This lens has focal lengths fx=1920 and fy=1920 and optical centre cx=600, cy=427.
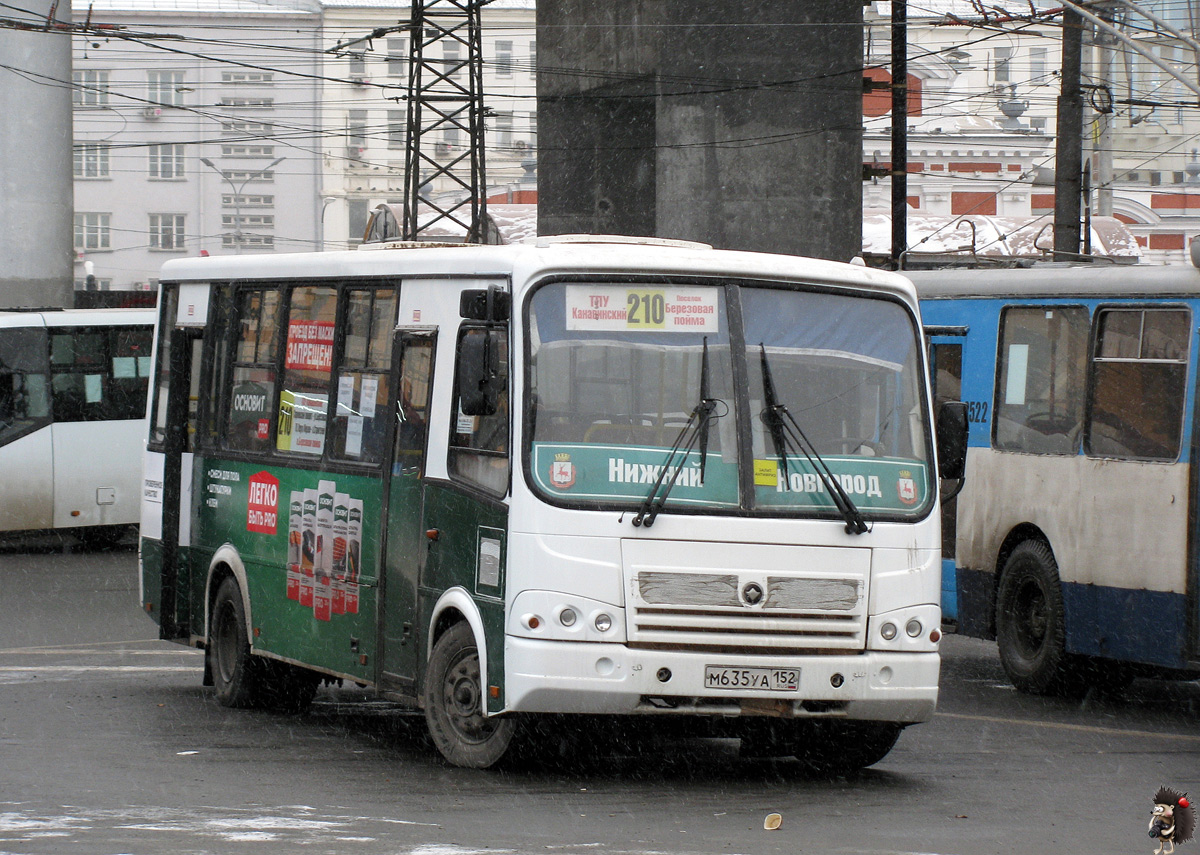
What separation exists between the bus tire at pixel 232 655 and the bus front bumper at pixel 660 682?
3.27 meters

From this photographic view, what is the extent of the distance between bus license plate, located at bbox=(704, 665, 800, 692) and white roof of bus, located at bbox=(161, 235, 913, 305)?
1759 mm

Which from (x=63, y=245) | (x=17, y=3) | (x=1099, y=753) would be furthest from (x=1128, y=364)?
(x=17, y=3)

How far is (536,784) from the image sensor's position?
27.3 ft

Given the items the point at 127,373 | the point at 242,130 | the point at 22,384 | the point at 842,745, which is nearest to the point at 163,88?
the point at 242,130

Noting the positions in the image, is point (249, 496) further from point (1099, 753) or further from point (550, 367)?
point (1099, 753)

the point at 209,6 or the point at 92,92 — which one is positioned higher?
the point at 209,6

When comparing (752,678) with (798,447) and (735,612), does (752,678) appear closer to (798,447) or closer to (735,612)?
(735,612)

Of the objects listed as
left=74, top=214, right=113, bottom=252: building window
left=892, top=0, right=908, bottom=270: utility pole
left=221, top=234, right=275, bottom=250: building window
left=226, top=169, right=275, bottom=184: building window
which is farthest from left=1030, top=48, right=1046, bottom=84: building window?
left=892, top=0, right=908, bottom=270: utility pole

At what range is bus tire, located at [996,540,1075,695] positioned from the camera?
12180 mm

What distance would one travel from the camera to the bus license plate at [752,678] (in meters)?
8.05

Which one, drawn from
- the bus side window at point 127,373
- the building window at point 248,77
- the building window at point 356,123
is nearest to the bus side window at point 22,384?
the bus side window at point 127,373

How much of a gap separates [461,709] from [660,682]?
1040mm

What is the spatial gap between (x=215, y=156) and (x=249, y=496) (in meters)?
85.1

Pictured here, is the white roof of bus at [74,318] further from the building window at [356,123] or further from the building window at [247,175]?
the building window at [356,123]
